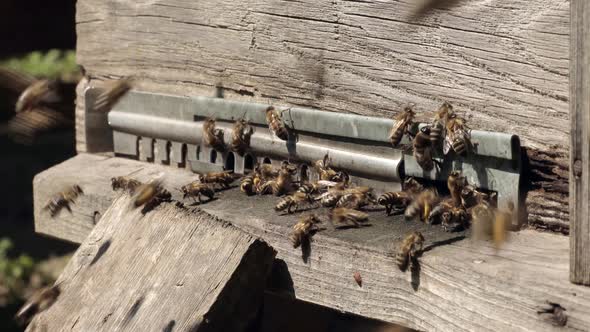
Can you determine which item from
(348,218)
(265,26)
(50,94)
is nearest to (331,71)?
(265,26)

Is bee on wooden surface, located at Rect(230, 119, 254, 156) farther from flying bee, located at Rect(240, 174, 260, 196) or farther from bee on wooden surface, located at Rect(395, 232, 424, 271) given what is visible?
bee on wooden surface, located at Rect(395, 232, 424, 271)

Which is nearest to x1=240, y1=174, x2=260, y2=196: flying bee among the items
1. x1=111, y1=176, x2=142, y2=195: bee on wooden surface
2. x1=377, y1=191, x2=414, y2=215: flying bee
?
x1=111, y1=176, x2=142, y2=195: bee on wooden surface

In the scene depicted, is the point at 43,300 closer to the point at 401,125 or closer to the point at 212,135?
the point at 212,135

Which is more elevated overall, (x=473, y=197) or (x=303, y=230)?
(x=473, y=197)

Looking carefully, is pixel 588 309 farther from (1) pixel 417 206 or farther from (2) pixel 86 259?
(2) pixel 86 259

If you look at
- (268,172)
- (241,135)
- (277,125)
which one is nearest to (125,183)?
(241,135)

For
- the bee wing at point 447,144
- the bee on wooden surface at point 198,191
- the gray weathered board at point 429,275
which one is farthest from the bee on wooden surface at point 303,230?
the bee on wooden surface at point 198,191
